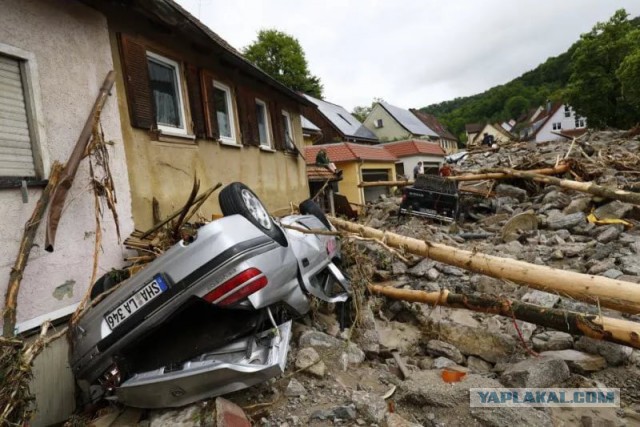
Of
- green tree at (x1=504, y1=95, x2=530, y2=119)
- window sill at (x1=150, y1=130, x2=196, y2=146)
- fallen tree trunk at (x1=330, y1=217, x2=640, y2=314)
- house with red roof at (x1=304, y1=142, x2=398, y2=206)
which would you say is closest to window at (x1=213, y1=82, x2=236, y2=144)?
window sill at (x1=150, y1=130, x2=196, y2=146)

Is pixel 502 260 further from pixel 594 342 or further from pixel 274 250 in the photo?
pixel 274 250

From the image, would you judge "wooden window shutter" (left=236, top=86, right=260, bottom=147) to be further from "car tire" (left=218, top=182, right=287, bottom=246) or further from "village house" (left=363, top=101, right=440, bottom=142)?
"village house" (left=363, top=101, right=440, bottom=142)

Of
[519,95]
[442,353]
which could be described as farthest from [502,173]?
[519,95]

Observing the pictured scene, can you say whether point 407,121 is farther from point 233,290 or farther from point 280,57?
point 233,290

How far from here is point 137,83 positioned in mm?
4793

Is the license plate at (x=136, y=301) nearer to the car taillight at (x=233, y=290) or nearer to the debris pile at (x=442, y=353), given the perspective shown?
the car taillight at (x=233, y=290)

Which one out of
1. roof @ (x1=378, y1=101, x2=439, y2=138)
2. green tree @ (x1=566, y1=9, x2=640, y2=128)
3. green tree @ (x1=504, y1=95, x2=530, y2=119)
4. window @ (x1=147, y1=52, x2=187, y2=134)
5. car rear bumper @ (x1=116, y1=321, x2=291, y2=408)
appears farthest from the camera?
green tree @ (x1=504, y1=95, x2=530, y2=119)

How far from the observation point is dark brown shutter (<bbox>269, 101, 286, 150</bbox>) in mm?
9195

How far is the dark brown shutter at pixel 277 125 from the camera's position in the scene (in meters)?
9.20

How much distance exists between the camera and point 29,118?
11.4ft

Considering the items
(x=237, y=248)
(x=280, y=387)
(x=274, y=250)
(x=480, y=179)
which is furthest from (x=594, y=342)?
(x=480, y=179)

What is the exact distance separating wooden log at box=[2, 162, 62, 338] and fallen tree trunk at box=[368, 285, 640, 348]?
4030 mm

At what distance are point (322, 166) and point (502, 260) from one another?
34.3 ft

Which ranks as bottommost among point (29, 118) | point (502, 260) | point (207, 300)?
point (502, 260)
